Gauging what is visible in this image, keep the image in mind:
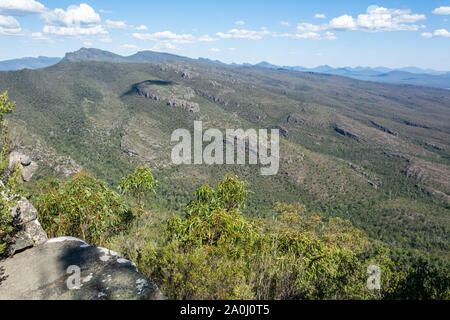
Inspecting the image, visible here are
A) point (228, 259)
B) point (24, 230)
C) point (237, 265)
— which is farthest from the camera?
point (228, 259)

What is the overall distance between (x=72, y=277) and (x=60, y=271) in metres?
0.83

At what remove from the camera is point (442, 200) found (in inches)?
5674

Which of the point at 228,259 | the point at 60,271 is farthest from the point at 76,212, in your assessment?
the point at 228,259

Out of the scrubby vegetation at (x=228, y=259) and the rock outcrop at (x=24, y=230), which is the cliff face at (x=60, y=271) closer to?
the rock outcrop at (x=24, y=230)

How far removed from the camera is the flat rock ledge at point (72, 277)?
9297 mm

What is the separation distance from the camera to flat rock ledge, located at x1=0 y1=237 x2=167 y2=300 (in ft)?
30.5

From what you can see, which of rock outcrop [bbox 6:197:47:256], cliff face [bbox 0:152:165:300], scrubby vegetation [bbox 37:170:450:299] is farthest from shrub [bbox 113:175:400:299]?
rock outcrop [bbox 6:197:47:256]

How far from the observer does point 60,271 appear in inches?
415

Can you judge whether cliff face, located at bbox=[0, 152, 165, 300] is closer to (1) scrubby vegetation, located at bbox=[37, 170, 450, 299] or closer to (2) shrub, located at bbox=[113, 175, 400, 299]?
(2) shrub, located at bbox=[113, 175, 400, 299]

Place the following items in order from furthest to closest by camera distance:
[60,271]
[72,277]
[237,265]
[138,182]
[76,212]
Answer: [138,182], [76,212], [237,265], [60,271], [72,277]

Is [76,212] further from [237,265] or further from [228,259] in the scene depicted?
[237,265]

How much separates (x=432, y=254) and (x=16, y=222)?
371 ft

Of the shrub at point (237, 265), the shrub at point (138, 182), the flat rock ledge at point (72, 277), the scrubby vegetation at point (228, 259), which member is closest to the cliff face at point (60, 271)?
the flat rock ledge at point (72, 277)
